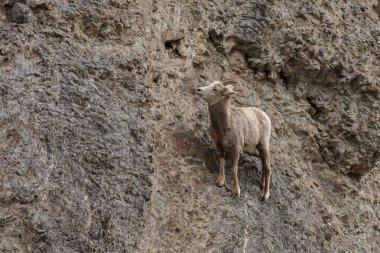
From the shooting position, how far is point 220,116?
8.17 m

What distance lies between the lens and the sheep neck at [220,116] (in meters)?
8.16

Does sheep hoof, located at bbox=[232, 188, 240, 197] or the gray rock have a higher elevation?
the gray rock

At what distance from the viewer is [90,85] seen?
756 cm

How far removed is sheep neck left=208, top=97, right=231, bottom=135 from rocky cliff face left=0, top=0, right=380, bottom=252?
501mm

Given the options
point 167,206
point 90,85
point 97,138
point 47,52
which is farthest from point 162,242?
point 47,52

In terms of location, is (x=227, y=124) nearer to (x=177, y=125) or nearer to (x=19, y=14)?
(x=177, y=125)

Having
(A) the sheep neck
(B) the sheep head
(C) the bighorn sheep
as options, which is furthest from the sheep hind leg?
(B) the sheep head

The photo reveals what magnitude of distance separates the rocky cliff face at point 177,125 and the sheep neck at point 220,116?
50 cm

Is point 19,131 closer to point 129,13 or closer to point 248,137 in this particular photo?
point 129,13

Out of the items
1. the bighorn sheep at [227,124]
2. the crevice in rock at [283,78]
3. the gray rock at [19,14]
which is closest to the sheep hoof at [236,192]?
the bighorn sheep at [227,124]

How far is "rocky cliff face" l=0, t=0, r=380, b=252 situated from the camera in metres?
6.80

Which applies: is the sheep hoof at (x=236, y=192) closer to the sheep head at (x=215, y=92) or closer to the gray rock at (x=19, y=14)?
the sheep head at (x=215, y=92)

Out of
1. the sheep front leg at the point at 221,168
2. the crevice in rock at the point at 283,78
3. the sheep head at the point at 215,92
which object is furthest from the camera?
the crevice in rock at the point at 283,78

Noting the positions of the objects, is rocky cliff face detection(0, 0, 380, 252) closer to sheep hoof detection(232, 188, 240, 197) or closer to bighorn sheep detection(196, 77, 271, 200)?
sheep hoof detection(232, 188, 240, 197)
